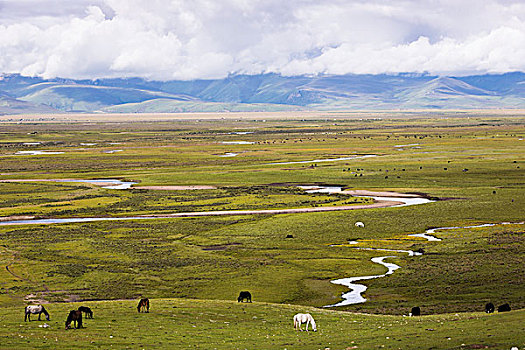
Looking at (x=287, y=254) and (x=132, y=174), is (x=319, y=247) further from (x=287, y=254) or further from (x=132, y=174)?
(x=132, y=174)

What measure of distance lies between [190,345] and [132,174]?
9893 cm

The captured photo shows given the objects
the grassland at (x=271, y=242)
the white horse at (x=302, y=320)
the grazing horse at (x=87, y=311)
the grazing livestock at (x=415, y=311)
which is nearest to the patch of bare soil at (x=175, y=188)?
the grassland at (x=271, y=242)

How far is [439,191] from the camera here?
95188 mm

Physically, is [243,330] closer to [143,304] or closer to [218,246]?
[143,304]

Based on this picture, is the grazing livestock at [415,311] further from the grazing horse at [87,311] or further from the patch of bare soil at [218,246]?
the patch of bare soil at [218,246]

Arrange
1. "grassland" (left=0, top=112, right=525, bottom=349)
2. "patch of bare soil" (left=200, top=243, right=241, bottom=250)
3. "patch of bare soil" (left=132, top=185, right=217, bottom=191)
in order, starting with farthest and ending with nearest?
"patch of bare soil" (left=132, top=185, right=217, bottom=191) → "patch of bare soil" (left=200, top=243, right=241, bottom=250) → "grassland" (left=0, top=112, right=525, bottom=349)

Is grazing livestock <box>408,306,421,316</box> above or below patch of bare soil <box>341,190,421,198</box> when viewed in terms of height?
below

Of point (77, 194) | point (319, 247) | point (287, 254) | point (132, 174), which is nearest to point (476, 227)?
point (319, 247)

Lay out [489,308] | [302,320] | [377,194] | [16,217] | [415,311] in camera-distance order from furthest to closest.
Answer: [377,194] → [16,217] → [415,311] → [489,308] → [302,320]

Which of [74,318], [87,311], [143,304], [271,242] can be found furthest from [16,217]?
[74,318]

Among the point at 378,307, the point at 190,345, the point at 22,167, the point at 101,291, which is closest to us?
the point at 190,345

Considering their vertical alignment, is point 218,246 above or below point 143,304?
below

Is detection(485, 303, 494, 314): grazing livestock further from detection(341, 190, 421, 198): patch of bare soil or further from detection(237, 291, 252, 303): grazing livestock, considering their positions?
detection(341, 190, 421, 198): patch of bare soil

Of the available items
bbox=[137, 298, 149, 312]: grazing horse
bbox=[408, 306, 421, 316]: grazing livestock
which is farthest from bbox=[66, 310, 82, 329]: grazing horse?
bbox=[408, 306, 421, 316]: grazing livestock
